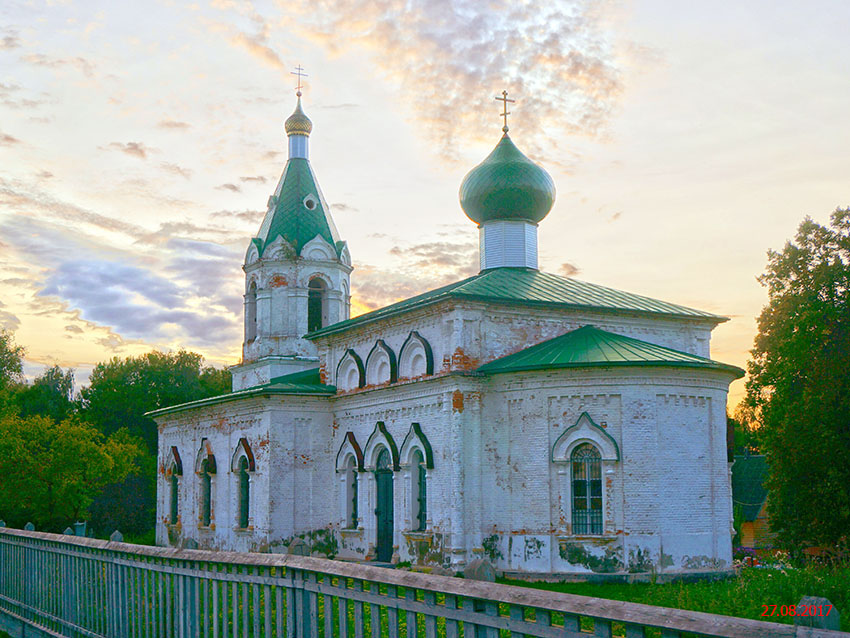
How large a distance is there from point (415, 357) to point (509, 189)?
5070 mm

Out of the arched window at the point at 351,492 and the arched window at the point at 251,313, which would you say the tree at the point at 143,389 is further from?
the arched window at the point at 351,492

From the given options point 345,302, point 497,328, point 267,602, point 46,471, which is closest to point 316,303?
point 345,302

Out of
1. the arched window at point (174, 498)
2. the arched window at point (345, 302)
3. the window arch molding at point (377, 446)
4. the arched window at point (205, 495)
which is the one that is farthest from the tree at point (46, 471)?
the window arch molding at point (377, 446)

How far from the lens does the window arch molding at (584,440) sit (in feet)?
52.6

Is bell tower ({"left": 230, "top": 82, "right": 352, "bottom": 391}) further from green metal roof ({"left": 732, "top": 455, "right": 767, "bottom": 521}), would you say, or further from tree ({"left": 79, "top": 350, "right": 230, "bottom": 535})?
tree ({"left": 79, "top": 350, "right": 230, "bottom": 535})

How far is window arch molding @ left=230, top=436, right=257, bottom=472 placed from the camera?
862 inches

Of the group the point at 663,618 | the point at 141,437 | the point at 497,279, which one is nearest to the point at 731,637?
the point at 663,618

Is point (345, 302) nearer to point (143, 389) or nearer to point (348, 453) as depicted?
point (348, 453)

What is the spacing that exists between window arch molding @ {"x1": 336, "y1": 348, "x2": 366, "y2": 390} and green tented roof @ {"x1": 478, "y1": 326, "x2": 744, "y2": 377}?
4.38m

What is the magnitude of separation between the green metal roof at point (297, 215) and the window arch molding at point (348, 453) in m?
7.49

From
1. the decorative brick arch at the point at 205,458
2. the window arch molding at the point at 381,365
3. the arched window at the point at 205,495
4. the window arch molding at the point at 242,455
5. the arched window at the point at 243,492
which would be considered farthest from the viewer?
the arched window at the point at 205,495

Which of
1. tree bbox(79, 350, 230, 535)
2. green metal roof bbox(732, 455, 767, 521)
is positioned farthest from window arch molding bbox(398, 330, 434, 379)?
tree bbox(79, 350, 230, 535)

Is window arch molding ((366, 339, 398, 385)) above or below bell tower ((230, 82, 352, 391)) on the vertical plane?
below

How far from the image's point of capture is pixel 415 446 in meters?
18.4
